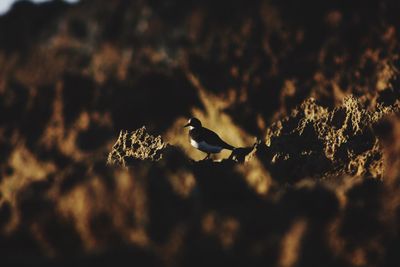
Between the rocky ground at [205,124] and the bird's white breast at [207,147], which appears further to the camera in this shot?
the bird's white breast at [207,147]

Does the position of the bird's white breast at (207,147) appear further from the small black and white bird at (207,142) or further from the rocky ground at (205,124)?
the rocky ground at (205,124)

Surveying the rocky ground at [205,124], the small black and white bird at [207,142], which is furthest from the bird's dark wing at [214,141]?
the rocky ground at [205,124]

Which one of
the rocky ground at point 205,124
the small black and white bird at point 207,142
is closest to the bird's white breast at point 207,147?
the small black and white bird at point 207,142

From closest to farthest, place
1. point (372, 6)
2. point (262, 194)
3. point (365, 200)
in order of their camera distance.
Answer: point (365, 200)
point (262, 194)
point (372, 6)

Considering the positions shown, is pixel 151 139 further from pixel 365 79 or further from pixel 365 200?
pixel 365 79

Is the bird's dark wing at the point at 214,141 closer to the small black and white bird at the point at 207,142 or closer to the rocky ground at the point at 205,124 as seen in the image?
the small black and white bird at the point at 207,142

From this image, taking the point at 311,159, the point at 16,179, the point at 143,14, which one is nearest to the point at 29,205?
the point at 311,159

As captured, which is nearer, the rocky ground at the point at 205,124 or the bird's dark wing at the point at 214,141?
the rocky ground at the point at 205,124

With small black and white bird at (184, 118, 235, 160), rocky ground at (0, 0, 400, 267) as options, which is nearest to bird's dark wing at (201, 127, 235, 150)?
small black and white bird at (184, 118, 235, 160)

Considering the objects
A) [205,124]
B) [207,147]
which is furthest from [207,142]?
[205,124]
